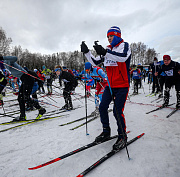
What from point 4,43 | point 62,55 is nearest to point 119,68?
point 4,43

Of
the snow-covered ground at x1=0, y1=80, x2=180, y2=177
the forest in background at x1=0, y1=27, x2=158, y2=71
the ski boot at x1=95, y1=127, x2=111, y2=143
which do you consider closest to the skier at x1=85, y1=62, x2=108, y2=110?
the snow-covered ground at x1=0, y1=80, x2=180, y2=177

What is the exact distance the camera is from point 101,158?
6.19ft

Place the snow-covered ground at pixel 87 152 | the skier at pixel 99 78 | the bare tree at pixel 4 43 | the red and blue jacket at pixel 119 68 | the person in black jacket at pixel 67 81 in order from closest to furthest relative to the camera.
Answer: the snow-covered ground at pixel 87 152 < the red and blue jacket at pixel 119 68 < the skier at pixel 99 78 < the person in black jacket at pixel 67 81 < the bare tree at pixel 4 43

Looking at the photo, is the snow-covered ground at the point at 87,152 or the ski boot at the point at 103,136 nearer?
the snow-covered ground at the point at 87,152

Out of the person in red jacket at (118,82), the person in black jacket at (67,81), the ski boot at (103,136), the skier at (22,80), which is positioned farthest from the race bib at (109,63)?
the person in black jacket at (67,81)

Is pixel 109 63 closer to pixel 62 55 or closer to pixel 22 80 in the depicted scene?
pixel 22 80

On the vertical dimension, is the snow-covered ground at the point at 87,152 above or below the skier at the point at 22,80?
below

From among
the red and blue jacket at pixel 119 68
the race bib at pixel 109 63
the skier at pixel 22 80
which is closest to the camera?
the red and blue jacket at pixel 119 68

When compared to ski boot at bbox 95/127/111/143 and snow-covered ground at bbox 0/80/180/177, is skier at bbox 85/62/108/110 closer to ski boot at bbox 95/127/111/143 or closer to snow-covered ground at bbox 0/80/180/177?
snow-covered ground at bbox 0/80/180/177

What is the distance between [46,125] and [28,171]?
1921mm

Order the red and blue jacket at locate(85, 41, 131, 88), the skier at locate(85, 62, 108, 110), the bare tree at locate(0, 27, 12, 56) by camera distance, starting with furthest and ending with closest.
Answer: the bare tree at locate(0, 27, 12, 56)
the skier at locate(85, 62, 108, 110)
the red and blue jacket at locate(85, 41, 131, 88)

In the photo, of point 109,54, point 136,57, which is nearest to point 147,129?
point 109,54

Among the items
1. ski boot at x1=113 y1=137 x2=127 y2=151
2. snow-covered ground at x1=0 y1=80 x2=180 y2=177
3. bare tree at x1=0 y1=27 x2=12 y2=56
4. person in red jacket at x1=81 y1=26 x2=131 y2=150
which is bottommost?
snow-covered ground at x1=0 y1=80 x2=180 y2=177

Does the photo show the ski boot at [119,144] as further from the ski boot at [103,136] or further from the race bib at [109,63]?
the race bib at [109,63]
